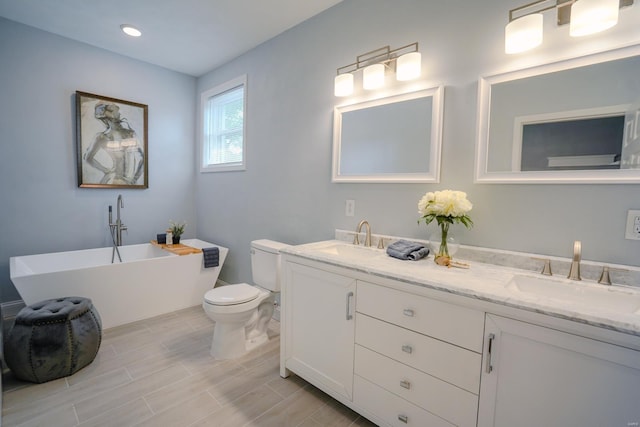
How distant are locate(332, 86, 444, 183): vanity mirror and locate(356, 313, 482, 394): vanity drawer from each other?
36.6 inches

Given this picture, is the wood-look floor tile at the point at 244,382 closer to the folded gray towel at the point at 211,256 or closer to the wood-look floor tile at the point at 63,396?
the wood-look floor tile at the point at 63,396

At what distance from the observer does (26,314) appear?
6.13 ft

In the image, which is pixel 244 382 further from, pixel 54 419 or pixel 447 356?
pixel 447 356

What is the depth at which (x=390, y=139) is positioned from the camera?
1994mm

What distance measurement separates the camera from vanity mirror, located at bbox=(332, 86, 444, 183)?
1791mm

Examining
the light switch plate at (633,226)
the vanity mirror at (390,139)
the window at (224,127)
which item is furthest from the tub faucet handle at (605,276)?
the window at (224,127)

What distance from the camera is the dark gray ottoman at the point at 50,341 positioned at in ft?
5.93

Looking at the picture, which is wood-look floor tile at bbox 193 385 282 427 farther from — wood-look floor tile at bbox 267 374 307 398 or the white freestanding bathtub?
the white freestanding bathtub

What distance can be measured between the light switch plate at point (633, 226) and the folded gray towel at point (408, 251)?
85 centimetres

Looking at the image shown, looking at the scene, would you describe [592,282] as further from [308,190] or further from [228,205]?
[228,205]

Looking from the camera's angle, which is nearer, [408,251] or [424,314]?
[424,314]

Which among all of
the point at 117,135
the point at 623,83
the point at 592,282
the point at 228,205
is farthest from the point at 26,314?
the point at 623,83

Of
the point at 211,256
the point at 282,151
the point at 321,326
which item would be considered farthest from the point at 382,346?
the point at 211,256

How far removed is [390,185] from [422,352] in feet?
3.53
